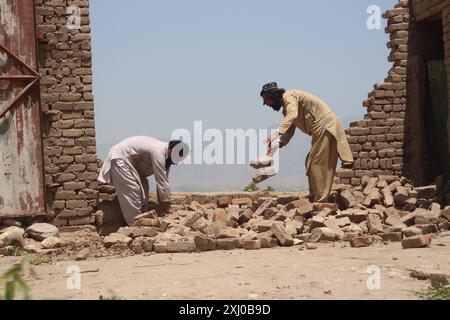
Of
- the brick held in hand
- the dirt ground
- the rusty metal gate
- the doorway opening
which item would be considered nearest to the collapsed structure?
the rusty metal gate

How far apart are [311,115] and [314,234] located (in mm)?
1985

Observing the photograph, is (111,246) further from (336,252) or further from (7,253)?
(336,252)

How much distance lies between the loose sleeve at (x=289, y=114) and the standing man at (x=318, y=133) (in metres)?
Result: 0.02

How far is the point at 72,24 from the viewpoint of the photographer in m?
9.06

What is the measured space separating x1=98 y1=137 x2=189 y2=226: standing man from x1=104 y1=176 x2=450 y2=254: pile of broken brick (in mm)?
442

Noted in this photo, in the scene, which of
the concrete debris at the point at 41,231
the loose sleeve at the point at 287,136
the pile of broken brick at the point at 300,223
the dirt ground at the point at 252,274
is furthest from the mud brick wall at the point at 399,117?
the concrete debris at the point at 41,231

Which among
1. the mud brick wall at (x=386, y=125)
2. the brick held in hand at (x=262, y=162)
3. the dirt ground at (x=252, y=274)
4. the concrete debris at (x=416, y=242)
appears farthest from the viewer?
the mud brick wall at (x=386, y=125)

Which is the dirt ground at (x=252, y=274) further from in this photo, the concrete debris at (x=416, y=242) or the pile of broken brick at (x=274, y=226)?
the pile of broken brick at (x=274, y=226)

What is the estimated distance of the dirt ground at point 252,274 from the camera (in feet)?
16.0

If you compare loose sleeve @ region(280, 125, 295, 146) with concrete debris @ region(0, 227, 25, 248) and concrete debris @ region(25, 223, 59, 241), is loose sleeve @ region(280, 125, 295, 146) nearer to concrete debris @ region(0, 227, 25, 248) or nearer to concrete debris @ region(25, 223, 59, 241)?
concrete debris @ region(25, 223, 59, 241)

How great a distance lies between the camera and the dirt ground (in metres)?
4.88

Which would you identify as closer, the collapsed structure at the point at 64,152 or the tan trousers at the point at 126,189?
the collapsed structure at the point at 64,152

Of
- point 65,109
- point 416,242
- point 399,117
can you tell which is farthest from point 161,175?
point 399,117
